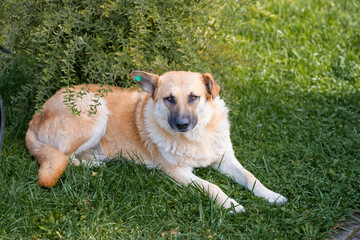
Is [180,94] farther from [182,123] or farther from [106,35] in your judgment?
[106,35]

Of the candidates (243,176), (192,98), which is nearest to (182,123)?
(192,98)

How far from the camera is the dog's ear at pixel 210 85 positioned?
3828 millimetres

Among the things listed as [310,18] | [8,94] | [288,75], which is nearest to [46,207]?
[8,94]

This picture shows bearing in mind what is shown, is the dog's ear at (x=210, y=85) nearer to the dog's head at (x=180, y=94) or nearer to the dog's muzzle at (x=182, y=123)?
the dog's head at (x=180, y=94)

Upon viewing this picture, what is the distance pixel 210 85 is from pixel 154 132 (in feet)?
2.49

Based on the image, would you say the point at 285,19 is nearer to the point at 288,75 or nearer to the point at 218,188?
the point at 288,75

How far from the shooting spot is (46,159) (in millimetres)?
3832

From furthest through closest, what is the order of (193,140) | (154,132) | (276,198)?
(154,132) < (193,140) < (276,198)

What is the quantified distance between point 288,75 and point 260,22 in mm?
1616

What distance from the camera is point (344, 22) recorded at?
22.4 ft

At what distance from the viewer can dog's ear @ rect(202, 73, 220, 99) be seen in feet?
12.6

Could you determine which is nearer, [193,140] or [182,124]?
[182,124]

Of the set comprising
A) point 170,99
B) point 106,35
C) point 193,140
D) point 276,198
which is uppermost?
point 106,35

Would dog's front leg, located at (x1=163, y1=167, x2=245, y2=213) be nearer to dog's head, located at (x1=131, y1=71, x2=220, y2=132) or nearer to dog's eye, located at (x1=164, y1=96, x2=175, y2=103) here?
dog's head, located at (x1=131, y1=71, x2=220, y2=132)
